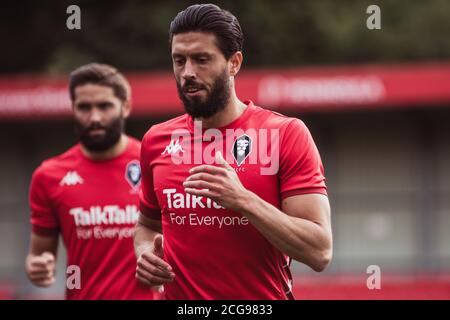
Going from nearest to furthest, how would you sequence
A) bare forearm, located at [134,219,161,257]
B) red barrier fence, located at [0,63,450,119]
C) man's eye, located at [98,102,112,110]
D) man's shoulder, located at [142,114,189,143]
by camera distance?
man's shoulder, located at [142,114,189,143], bare forearm, located at [134,219,161,257], man's eye, located at [98,102,112,110], red barrier fence, located at [0,63,450,119]

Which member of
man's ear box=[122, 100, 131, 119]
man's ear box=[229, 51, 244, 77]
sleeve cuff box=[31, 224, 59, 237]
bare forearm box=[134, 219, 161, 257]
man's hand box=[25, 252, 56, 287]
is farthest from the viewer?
man's ear box=[122, 100, 131, 119]

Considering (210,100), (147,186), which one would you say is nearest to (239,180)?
(210,100)

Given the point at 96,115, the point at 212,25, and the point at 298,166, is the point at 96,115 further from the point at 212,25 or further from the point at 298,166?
the point at 298,166


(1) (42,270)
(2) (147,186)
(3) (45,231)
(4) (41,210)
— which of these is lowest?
(1) (42,270)

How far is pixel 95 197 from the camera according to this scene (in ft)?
21.9

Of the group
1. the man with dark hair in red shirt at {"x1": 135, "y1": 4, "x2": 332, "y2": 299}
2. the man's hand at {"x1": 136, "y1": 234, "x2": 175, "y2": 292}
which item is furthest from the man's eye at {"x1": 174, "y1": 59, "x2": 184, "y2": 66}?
the man's hand at {"x1": 136, "y1": 234, "x2": 175, "y2": 292}

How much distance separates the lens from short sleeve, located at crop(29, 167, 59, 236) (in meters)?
6.64

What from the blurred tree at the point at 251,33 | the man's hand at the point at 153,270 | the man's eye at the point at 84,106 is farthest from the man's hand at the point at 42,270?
the blurred tree at the point at 251,33

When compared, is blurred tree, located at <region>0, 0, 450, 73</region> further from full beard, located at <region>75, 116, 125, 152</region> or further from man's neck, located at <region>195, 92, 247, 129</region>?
man's neck, located at <region>195, 92, 247, 129</region>

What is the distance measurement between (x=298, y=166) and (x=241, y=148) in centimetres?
31

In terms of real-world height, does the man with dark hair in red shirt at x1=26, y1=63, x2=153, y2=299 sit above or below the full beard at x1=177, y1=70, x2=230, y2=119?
below

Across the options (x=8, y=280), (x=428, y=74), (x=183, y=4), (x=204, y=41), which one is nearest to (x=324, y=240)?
(x=204, y=41)
